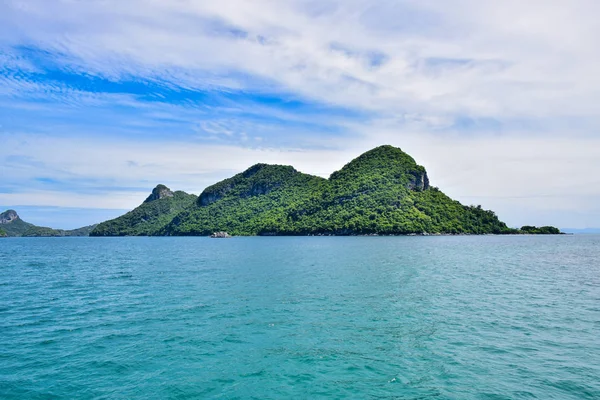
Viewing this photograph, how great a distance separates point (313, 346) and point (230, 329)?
Answer: 6347 mm

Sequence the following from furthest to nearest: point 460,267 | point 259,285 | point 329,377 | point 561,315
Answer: point 460,267 → point 259,285 → point 561,315 → point 329,377

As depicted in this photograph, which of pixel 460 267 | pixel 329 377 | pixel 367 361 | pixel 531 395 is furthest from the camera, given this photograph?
pixel 460 267

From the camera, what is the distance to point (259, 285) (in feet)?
134

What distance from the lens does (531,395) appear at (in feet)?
48.5

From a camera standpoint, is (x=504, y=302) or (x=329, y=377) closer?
(x=329, y=377)

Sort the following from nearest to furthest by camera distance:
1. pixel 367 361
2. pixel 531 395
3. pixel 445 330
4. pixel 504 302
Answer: pixel 531 395
pixel 367 361
pixel 445 330
pixel 504 302

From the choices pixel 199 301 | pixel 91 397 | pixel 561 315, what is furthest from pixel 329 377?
pixel 561 315

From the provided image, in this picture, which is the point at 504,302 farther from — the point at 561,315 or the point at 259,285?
the point at 259,285

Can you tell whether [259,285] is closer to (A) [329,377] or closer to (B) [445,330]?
(B) [445,330]

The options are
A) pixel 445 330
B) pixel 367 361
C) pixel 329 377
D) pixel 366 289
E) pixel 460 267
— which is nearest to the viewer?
pixel 329 377

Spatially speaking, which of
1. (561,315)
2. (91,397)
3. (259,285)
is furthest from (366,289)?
(91,397)

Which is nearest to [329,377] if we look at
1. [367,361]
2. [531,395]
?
[367,361]

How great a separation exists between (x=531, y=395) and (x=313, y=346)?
410 inches

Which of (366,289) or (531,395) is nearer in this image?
(531,395)
